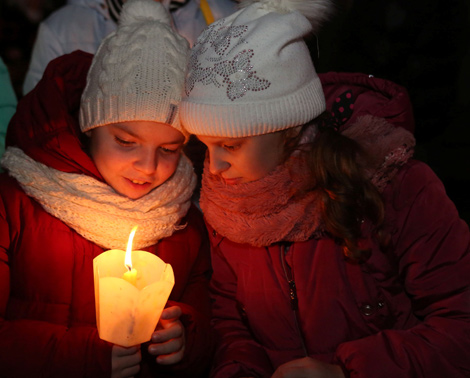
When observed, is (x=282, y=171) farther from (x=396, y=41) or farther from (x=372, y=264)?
(x=396, y=41)

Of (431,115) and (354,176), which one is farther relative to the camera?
(431,115)

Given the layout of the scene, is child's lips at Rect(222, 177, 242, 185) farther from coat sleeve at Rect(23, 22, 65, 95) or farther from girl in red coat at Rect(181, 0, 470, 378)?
coat sleeve at Rect(23, 22, 65, 95)

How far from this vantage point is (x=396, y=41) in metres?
2.48

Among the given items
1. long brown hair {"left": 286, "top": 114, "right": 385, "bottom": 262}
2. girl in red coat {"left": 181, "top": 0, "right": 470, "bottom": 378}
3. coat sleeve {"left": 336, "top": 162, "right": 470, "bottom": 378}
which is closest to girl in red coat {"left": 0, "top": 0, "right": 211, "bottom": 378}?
girl in red coat {"left": 181, "top": 0, "right": 470, "bottom": 378}

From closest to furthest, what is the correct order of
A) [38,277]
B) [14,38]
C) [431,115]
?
[38,277], [431,115], [14,38]

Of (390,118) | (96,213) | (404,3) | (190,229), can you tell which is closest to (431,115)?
(404,3)

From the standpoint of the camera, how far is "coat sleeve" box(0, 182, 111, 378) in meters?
1.67

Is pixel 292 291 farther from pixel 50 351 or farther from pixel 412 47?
pixel 412 47

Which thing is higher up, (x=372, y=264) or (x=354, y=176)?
(x=354, y=176)

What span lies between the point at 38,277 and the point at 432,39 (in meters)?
1.97

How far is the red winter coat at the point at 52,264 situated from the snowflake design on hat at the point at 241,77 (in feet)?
2.18

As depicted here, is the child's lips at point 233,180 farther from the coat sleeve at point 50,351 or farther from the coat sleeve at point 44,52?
the coat sleeve at point 44,52

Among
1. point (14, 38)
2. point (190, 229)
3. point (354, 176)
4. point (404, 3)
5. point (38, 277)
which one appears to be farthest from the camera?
point (14, 38)

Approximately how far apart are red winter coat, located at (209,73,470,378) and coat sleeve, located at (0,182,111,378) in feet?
1.55
